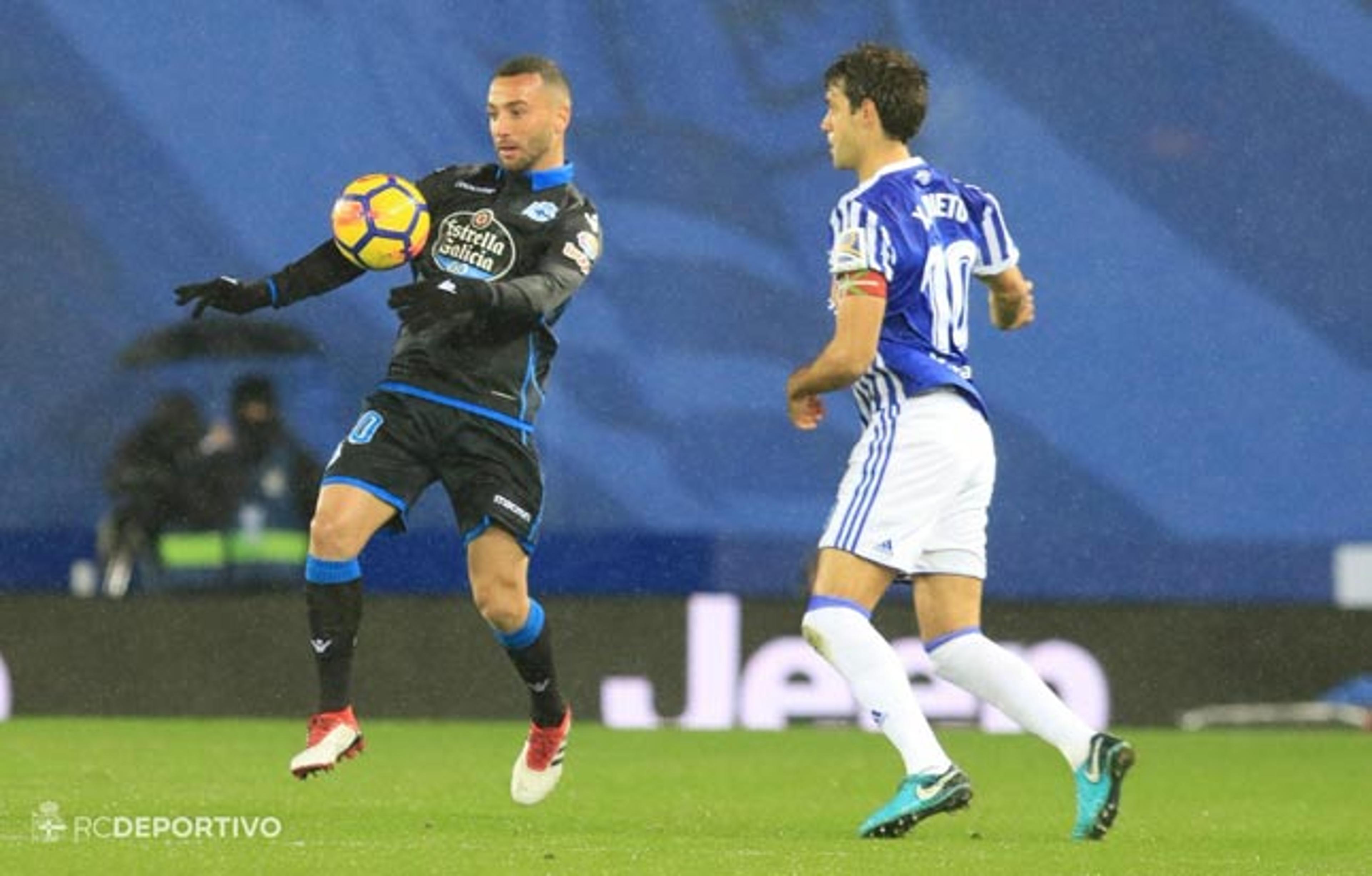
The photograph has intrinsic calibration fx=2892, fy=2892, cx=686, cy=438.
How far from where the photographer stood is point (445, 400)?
A: 24.0ft

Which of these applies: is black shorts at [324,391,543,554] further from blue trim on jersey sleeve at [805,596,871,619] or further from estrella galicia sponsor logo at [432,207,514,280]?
blue trim on jersey sleeve at [805,596,871,619]

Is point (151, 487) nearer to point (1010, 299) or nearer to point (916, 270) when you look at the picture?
point (1010, 299)

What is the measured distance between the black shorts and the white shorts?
1060 mm

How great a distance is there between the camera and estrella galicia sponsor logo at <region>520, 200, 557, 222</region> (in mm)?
7434

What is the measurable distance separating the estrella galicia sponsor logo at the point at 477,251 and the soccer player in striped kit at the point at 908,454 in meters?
1.01

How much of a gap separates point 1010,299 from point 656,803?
1.68 metres

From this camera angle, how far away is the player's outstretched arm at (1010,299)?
6.97m

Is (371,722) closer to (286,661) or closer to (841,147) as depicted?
(286,661)

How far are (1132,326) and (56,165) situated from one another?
488 centimetres

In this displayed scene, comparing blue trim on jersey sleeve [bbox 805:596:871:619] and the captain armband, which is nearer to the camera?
the captain armband

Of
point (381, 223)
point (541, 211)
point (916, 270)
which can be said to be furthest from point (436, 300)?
point (916, 270)

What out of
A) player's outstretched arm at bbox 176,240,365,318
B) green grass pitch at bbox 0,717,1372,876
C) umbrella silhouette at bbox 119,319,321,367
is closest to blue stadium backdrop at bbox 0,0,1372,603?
umbrella silhouette at bbox 119,319,321,367

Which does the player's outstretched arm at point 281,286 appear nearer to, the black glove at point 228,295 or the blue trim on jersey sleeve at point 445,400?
the black glove at point 228,295

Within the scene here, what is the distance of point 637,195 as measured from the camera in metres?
12.9
